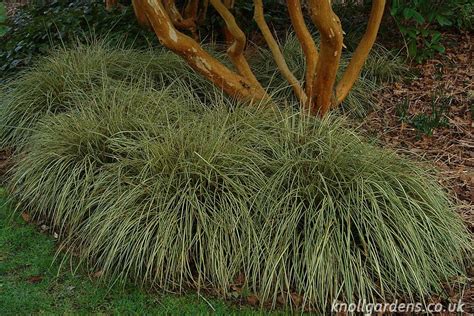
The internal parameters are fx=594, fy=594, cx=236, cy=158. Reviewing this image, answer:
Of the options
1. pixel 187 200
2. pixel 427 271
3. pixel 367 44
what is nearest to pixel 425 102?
pixel 367 44

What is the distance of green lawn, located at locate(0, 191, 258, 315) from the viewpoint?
323 cm

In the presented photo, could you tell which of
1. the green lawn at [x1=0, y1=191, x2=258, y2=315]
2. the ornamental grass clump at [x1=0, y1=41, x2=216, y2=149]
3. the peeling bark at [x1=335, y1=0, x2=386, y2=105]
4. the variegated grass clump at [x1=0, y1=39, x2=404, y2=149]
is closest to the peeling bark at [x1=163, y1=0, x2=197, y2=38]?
the variegated grass clump at [x1=0, y1=39, x2=404, y2=149]

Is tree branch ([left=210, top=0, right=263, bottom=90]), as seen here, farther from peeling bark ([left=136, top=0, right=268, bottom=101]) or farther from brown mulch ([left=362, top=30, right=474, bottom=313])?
brown mulch ([left=362, top=30, right=474, bottom=313])

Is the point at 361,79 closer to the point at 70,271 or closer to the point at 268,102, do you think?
the point at 268,102

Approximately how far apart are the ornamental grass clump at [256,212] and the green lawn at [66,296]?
0.11 meters

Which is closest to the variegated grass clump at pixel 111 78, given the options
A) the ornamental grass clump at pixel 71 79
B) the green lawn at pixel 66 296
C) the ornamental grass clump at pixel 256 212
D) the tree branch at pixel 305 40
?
the ornamental grass clump at pixel 71 79

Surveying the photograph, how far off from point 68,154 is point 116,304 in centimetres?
136

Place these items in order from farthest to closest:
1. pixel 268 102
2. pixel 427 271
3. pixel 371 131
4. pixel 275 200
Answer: pixel 371 131
pixel 268 102
pixel 275 200
pixel 427 271

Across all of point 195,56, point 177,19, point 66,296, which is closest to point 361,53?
point 195,56

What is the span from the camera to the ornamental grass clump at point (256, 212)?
10.7 ft

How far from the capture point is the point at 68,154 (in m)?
4.21

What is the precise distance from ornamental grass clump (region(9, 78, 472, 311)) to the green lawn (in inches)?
4.2

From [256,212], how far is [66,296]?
1.18 m

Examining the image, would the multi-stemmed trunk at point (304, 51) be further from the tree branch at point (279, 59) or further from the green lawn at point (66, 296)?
the green lawn at point (66, 296)
